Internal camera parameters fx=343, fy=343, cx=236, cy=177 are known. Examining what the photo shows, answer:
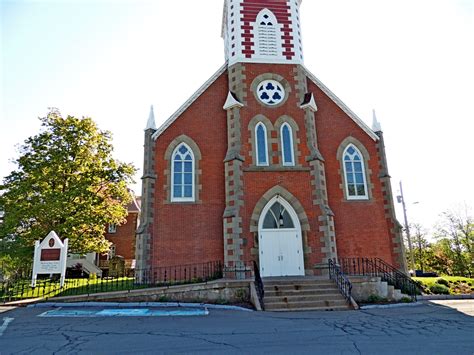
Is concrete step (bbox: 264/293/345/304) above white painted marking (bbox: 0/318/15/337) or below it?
above

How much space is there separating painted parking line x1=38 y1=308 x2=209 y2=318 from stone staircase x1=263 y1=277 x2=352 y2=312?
2.33 m

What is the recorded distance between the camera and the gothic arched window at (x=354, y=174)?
54.5 feet

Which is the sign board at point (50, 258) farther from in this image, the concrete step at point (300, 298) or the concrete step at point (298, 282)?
the concrete step at point (300, 298)

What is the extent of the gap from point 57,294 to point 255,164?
9620 mm

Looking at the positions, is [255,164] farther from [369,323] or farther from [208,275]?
[369,323]

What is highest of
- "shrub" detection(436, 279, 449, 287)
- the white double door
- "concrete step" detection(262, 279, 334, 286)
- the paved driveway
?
the white double door

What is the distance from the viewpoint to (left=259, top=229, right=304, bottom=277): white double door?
14.6 metres

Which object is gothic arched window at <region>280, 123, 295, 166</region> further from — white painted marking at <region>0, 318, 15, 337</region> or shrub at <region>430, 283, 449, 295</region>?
white painted marking at <region>0, 318, 15, 337</region>

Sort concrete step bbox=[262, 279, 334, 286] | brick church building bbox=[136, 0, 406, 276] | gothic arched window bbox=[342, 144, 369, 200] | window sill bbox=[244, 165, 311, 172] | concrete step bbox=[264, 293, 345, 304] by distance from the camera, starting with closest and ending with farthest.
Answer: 1. concrete step bbox=[264, 293, 345, 304]
2. concrete step bbox=[262, 279, 334, 286]
3. brick church building bbox=[136, 0, 406, 276]
4. window sill bbox=[244, 165, 311, 172]
5. gothic arched window bbox=[342, 144, 369, 200]

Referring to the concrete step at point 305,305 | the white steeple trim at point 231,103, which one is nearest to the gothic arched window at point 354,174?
the white steeple trim at point 231,103

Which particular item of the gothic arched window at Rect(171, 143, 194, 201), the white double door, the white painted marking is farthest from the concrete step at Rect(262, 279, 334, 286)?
the white painted marking

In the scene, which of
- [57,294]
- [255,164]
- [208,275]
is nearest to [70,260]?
[57,294]

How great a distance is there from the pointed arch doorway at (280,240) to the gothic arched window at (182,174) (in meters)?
3.61

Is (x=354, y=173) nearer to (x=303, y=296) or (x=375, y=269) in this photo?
(x=375, y=269)
